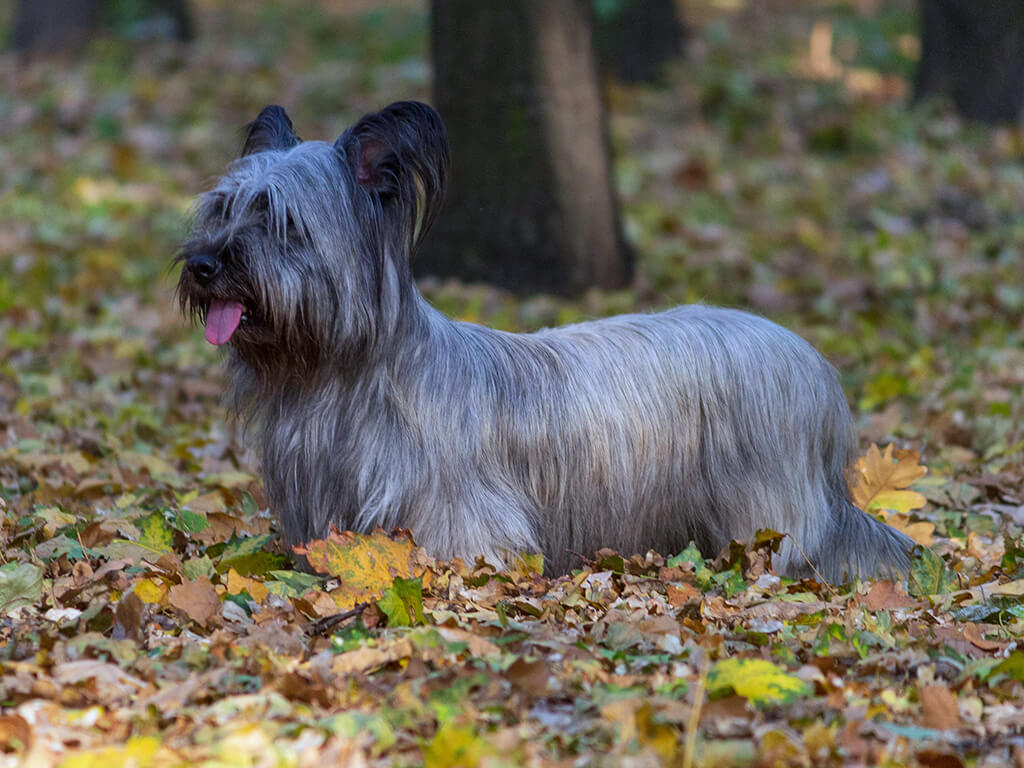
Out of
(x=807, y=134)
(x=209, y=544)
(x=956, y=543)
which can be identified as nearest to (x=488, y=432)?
(x=209, y=544)

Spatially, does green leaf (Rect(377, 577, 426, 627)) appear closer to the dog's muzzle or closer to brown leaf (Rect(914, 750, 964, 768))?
the dog's muzzle

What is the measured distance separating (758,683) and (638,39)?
1300 centimetres

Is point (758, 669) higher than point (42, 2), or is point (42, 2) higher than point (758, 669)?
point (42, 2)

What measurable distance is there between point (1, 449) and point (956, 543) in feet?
14.5

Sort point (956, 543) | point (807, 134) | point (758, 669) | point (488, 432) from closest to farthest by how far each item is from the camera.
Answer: point (758, 669) → point (488, 432) → point (956, 543) → point (807, 134)

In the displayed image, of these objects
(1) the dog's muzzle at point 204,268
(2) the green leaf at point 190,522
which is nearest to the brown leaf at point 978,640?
(1) the dog's muzzle at point 204,268

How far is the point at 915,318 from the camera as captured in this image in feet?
30.5

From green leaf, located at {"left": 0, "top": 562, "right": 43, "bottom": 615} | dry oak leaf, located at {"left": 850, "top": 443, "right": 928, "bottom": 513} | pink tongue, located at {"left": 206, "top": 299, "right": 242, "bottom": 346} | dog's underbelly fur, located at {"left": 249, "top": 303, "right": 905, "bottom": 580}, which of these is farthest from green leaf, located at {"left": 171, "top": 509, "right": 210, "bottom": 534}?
dry oak leaf, located at {"left": 850, "top": 443, "right": 928, "bottom": 513}

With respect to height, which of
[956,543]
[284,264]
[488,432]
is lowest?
[956,543]

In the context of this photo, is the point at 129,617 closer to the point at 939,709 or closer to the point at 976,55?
the point at 939,709

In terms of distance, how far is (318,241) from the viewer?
4.46 meters

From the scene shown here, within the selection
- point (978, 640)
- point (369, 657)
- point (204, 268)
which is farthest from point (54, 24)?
point (978, 640)

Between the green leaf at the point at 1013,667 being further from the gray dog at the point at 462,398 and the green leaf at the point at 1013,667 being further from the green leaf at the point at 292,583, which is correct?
the green leaf at the point at 292,583

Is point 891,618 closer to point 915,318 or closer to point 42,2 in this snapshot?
point 915,318
